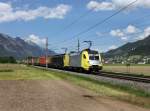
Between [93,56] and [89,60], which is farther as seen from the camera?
[93,56]

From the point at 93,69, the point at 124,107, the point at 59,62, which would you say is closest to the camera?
the point at 124,107

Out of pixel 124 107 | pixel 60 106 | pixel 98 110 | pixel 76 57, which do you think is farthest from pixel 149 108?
pixel 76 57

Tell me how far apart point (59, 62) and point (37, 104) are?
73350 millimetres

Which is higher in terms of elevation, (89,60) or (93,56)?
(93,56)

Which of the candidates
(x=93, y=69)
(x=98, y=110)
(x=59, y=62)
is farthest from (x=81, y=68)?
(x=98, y=110)

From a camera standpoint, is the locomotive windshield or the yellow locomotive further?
the locomotive windshield

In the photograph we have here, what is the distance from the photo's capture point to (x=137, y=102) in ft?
69.3

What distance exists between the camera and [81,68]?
65.8 meters

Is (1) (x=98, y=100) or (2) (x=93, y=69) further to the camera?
(2) (x=93, y=69)

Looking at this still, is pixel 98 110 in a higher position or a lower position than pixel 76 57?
lower

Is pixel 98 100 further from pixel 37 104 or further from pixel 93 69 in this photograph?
pixel 93 69

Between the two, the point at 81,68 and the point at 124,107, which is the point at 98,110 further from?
the point at 81,68

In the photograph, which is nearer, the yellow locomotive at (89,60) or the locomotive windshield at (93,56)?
the yellow locomotive at (89,60)

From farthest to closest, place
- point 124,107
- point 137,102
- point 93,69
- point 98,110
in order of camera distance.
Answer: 1. point 93,69
2. point 137,102
3. point 124,107
4. point 98,110
